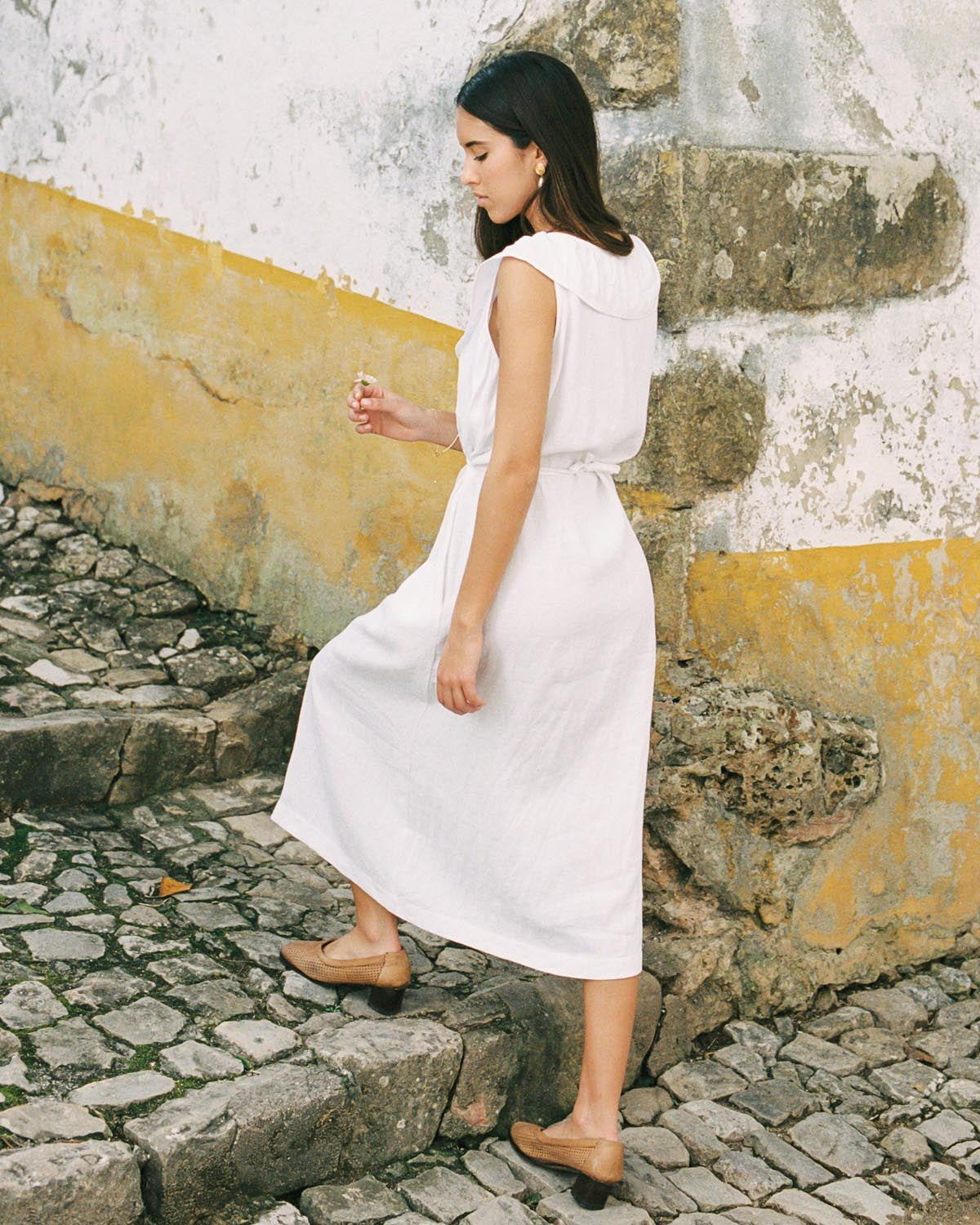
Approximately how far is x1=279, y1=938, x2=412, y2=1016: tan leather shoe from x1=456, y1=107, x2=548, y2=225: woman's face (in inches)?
54.3

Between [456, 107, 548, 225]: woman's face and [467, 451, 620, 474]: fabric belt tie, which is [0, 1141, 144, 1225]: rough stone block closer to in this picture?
[467, 451, 620, 474]: fabric belt tie

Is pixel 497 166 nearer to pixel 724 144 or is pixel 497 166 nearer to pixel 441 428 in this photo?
pixel 441 428

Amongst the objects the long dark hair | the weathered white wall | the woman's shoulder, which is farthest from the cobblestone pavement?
the long dark hair

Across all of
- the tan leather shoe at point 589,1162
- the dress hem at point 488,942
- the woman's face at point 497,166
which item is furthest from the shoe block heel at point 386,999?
the woman's face at point 497,166

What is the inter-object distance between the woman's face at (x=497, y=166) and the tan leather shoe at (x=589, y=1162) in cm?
159

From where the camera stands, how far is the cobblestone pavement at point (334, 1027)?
8.45ft

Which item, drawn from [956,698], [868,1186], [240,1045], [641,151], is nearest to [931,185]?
[641,151]

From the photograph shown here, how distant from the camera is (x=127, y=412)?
4617mm

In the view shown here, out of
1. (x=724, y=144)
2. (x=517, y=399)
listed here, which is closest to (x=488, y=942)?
(x=517, y=399)

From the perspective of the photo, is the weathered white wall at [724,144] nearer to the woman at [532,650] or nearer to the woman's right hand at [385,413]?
the woman's right hand at [385,413]

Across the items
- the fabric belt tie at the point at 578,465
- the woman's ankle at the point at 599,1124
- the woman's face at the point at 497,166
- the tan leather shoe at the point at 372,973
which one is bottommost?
the woman's ankle at the point at 599,1124

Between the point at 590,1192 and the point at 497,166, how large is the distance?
174cm

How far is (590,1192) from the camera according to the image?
8.62ft

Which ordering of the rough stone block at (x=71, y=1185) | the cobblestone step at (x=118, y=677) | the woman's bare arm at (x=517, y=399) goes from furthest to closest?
the cobblestone step at (x=118, y=677), the woman's bare arm at (x=517, y=399), the rough stone block at (x=71, y=1185)
